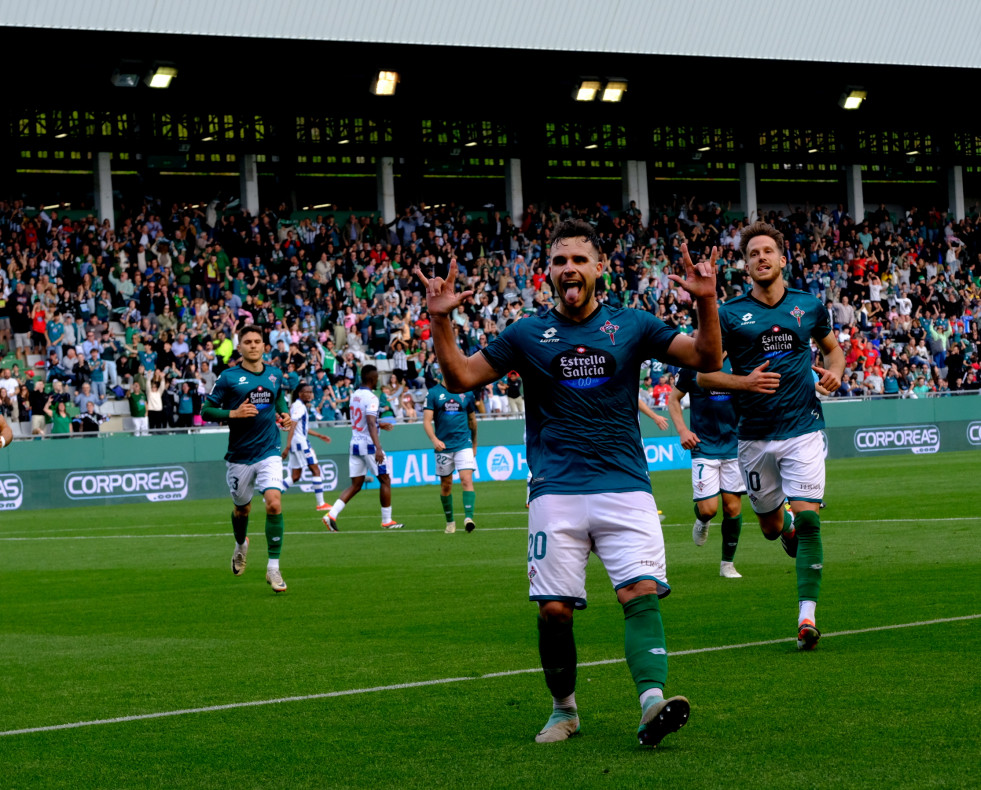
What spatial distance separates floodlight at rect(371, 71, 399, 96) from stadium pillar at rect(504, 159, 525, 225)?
25.4 feet

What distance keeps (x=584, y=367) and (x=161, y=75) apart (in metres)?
32.9

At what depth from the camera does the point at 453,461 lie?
21359 millimetres

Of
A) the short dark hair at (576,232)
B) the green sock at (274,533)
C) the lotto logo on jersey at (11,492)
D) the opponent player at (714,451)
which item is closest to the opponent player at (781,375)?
the short dark hair at (576,232)

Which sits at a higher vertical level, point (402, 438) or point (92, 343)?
point (92, 343)

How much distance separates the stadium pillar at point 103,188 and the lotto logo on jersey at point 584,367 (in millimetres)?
36606

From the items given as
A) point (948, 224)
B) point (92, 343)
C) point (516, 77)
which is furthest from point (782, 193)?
point (92, 343)

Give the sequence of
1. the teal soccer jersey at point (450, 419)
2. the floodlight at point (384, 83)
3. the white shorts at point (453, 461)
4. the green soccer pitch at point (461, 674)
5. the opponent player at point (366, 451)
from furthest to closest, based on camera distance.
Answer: the floodlight at point (384, 83) < the opponent player at point (366, 451) < the teal soccer jersey at point (450, 419) < the white shorts at point (453, 461) < the green soccer pitch at point (461, 674)

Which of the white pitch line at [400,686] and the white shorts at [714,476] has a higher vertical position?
the white shorts at [714,476]

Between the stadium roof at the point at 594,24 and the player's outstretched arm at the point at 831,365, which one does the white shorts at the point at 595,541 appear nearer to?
the player's outstretched arm at the point at 831,365

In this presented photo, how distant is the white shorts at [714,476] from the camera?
1412cm

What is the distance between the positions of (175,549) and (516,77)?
92.3 feet

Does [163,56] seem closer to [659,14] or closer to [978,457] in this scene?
[659,14]

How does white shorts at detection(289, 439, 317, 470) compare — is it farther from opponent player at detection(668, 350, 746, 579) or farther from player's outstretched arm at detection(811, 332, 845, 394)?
player's outstretched arm at detection(811, 332, 845, 394)

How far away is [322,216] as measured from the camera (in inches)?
1700
